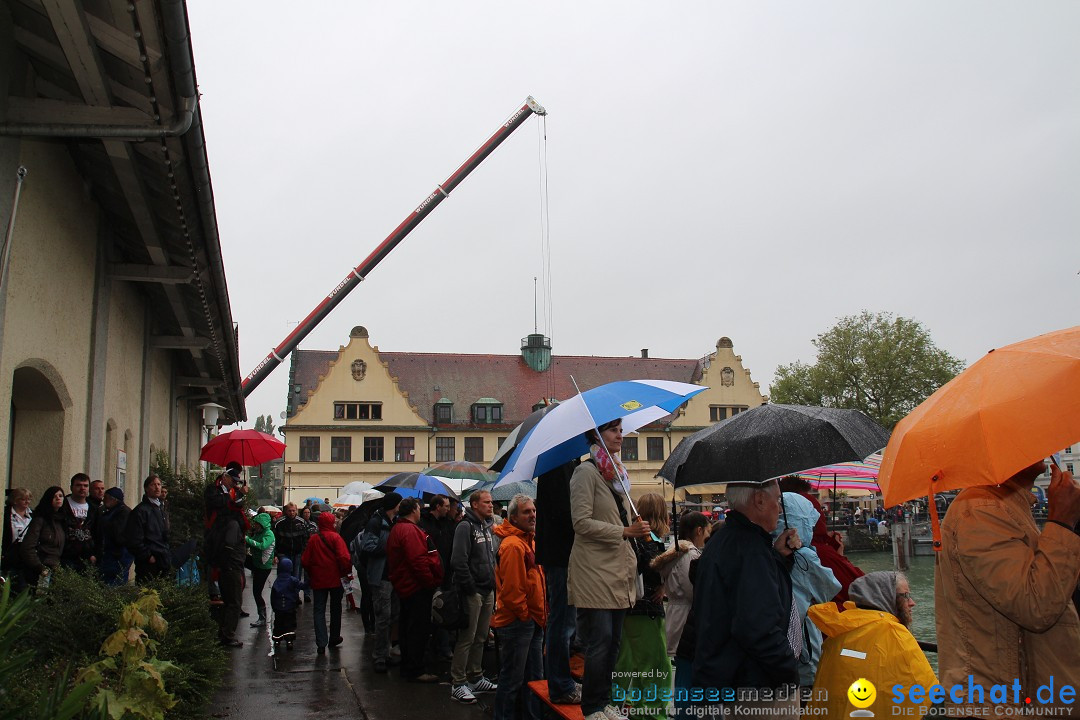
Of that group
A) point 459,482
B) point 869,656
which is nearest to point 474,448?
point 459,482

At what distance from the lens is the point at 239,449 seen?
1444cm

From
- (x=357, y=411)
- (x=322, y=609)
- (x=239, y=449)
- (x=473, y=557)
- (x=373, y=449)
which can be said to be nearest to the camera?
(x=473, y=557)

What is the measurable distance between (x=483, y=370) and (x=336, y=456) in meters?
13.4

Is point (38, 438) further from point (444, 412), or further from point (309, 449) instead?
point (444, 412)

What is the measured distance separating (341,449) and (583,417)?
54.3 meters

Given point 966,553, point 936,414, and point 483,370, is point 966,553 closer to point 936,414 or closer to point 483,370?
point 936,414

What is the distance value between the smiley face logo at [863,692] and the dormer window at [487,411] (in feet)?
190

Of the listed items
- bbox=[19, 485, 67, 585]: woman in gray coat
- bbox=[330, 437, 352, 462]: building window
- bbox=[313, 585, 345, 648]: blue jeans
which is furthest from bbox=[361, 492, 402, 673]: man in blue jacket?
bbox=[330, 437, 352, 462]: building window

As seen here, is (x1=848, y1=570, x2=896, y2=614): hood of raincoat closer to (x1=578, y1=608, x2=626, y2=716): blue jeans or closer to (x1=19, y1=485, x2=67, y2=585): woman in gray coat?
(x1=578, y1=608, x2=626, y2=716): blue jeans

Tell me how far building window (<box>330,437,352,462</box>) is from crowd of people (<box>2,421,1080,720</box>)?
46.8 metres

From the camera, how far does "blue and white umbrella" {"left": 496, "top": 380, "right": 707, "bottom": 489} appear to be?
6.01 metres

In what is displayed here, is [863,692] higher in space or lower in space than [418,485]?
lower

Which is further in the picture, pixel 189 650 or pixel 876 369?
pixel 876 369

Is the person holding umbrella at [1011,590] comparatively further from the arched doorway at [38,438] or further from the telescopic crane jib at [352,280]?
the telescopic crane jib at [352,280]
